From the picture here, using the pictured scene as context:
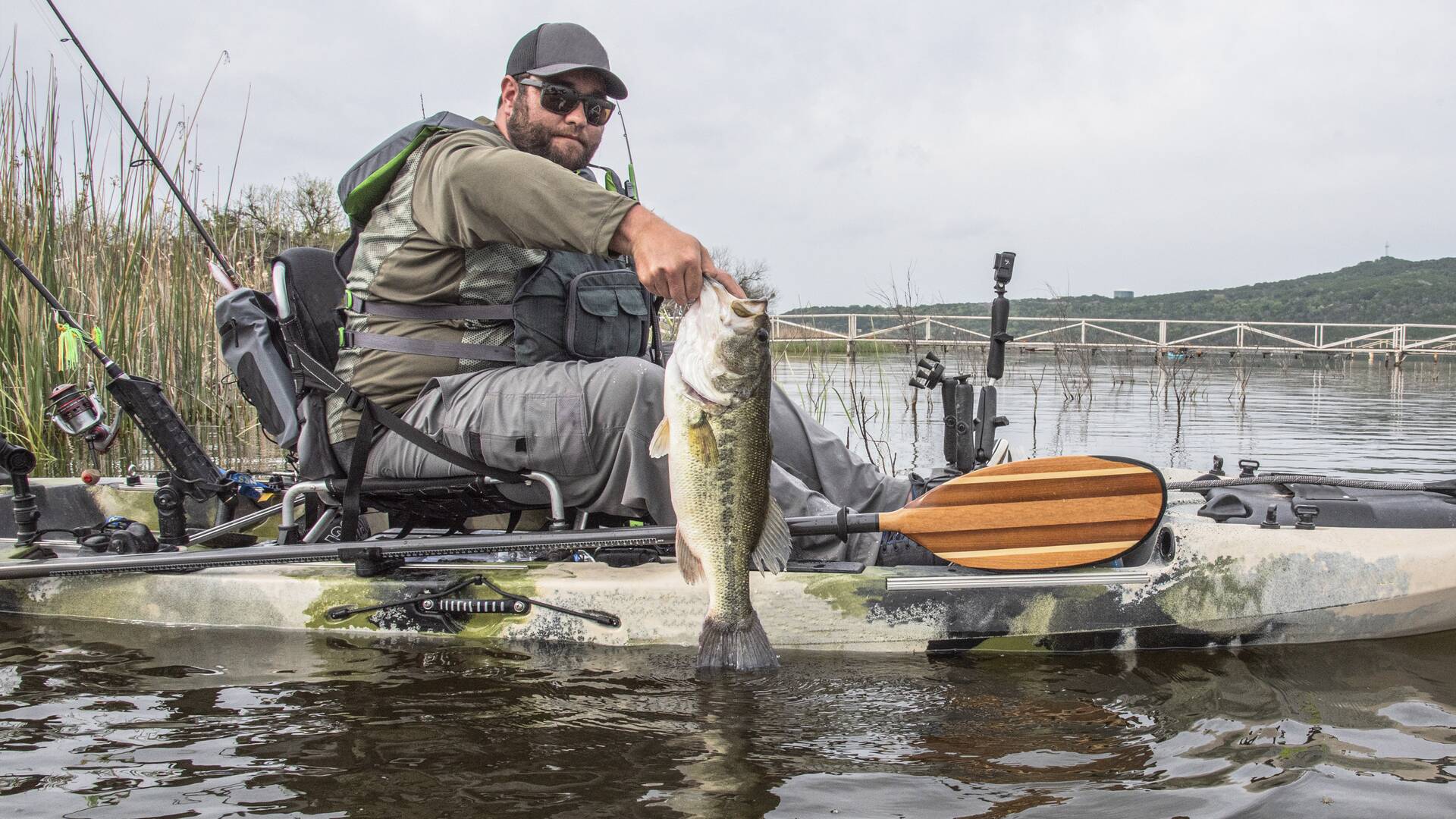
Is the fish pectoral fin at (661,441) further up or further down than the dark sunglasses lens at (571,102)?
further down

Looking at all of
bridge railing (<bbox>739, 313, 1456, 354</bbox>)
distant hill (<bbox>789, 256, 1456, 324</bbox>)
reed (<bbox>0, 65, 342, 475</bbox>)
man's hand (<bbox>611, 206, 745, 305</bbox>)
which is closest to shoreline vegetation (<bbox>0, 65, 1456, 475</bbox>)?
reed (<bbox>0, 65, 342, 475</bbox>)

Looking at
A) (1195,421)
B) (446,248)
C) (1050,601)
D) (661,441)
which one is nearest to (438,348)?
(446,248)

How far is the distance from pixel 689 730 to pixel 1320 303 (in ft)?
229

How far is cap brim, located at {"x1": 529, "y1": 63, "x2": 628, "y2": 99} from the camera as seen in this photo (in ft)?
12.8

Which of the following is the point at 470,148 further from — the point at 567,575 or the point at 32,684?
the point at 32,684

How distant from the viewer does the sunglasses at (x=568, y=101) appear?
13.0 feet

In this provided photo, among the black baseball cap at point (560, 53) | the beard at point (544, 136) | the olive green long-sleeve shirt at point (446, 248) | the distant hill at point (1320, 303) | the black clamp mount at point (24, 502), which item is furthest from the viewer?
the distant hill at point (1320, 303)

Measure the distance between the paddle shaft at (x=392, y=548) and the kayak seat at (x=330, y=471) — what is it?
0.13 meters

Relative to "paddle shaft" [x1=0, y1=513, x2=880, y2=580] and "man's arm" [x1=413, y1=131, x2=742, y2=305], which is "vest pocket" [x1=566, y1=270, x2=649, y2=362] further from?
"paddle shaft" [x1=0, y1=513, x2=880, y2=580]

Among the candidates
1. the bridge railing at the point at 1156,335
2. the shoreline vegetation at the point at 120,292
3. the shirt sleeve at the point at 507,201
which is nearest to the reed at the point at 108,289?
the shoreline vegetation at the point at 120,292

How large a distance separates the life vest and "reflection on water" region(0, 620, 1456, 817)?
1031mm

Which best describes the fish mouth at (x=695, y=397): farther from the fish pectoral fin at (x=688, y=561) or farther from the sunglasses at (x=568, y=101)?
the sunglasses at (x=568, y=101)

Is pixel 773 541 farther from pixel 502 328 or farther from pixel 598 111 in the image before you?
pixel 598 111

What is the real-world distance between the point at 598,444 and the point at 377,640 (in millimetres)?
1105
